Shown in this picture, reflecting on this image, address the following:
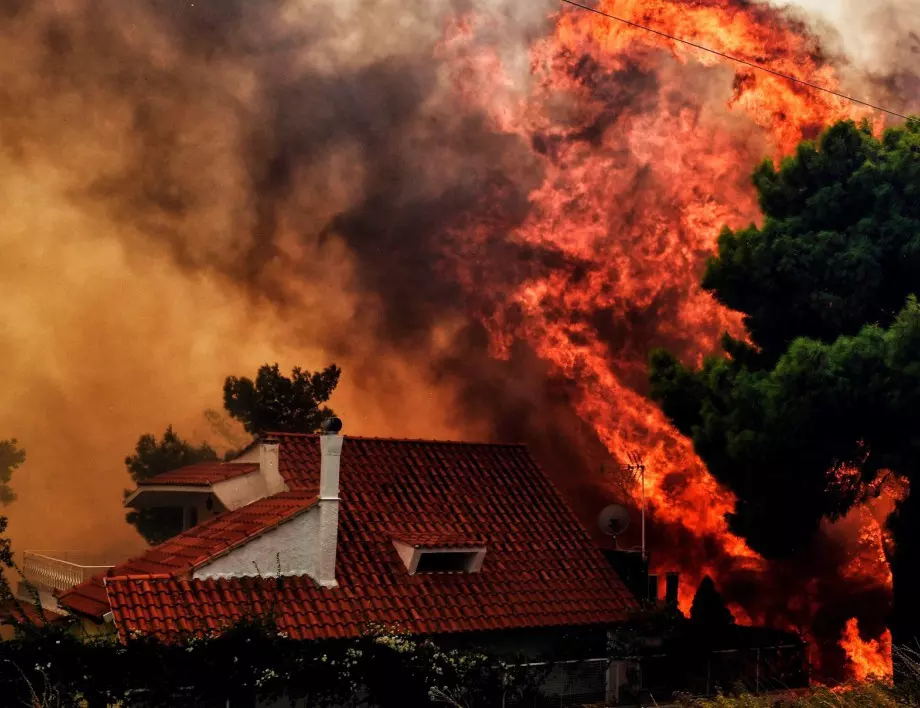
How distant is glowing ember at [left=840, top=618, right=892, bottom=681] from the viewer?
30578 millimetres

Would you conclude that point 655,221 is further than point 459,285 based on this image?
No

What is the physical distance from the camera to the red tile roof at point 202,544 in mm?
21188

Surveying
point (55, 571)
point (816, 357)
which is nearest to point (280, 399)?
point (55, 571)

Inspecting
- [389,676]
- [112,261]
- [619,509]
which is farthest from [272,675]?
[112,261]

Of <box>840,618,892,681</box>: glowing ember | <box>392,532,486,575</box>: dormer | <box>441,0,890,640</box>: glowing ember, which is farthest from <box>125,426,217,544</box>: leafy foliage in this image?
<box>840,618,892,681</box>: glowing ember

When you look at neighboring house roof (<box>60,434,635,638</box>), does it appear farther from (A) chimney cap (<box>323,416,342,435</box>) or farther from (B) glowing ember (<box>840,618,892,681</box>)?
(B) glowing ember (<box>840,618,892,681</box>)

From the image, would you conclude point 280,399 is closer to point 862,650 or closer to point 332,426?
point 332,426

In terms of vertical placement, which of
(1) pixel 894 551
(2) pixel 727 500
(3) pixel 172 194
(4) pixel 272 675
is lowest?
(4) pixel 272 675

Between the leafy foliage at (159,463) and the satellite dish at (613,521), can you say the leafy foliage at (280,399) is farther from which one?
the satellite dish at (613,521)

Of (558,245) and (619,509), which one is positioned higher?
(558,245)

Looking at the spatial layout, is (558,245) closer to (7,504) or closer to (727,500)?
(727,500)

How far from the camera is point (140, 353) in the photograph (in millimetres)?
42469

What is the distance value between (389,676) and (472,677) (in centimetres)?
176

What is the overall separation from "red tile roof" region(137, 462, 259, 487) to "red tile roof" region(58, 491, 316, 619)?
1.73 meters
